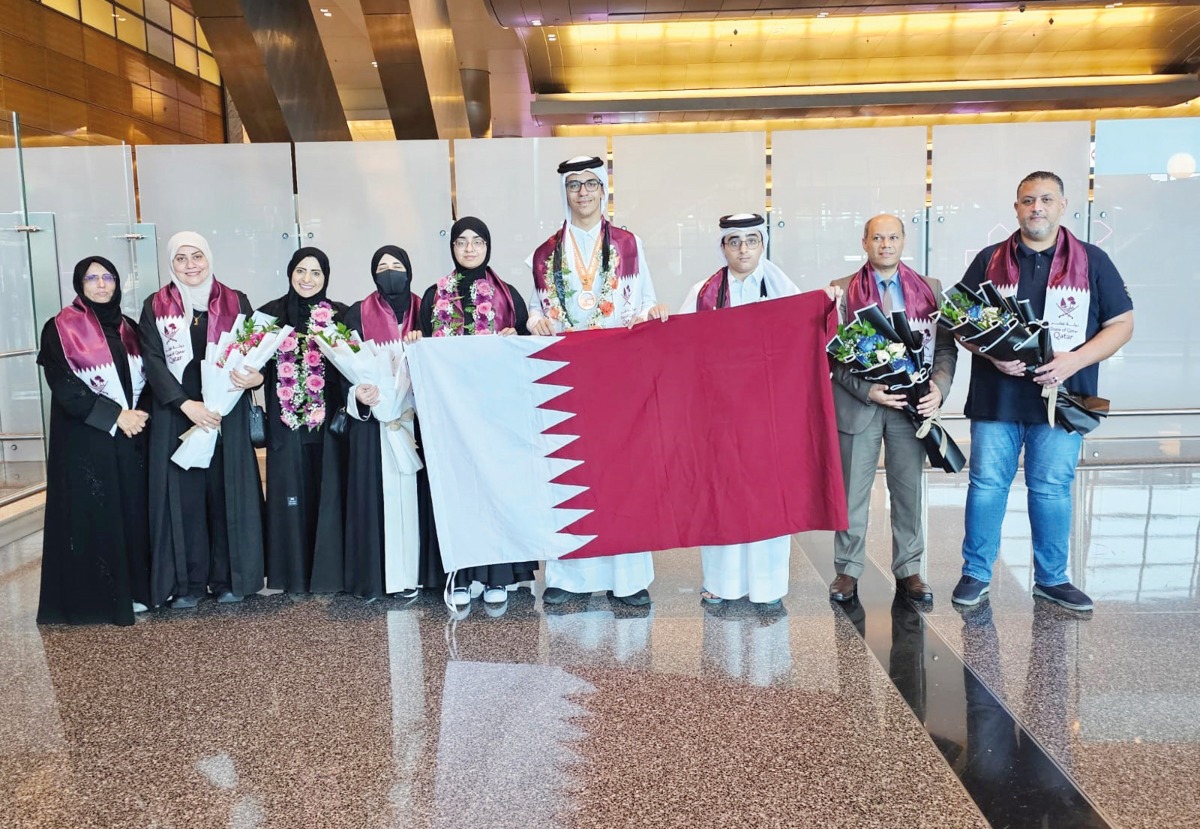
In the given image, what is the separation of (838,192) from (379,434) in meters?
4.47

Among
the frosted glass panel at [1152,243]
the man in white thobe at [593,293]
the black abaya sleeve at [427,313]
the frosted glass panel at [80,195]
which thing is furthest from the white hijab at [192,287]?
the frosted glass panel at [1152,243]

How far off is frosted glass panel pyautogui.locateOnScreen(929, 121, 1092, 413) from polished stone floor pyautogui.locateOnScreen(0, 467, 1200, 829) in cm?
344

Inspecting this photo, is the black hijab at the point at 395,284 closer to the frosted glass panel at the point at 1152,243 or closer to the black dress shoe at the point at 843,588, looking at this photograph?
the black dress shoe at the point at 843,588

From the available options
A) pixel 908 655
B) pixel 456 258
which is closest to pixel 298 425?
pixel 456 258

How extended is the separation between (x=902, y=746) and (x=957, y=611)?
1.21 meters

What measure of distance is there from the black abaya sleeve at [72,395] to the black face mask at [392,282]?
1140 mm

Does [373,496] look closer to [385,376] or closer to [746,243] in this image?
[385,376]

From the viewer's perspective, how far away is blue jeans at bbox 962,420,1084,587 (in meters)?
3.47

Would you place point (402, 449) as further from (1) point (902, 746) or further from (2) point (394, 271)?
(1) point (902, 746)

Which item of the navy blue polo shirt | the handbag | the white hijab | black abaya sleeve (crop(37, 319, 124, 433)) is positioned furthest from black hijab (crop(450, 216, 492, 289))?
the navy blue polo shirt

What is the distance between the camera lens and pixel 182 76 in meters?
14.5

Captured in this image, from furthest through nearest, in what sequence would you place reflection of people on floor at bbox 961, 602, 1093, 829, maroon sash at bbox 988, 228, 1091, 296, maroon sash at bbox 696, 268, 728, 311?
maroon sash at bbox 696, 268, 728, 311, maroon sash at bbox 988, 228, 1091, 296, reflection of people on floor at bbox 961, 602, 1093, 829

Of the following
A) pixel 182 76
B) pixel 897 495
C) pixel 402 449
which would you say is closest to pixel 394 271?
pixel 402 449

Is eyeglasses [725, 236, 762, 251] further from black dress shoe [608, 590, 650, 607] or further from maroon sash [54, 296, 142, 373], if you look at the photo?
maroon sash [54, 296, 142, 373]
